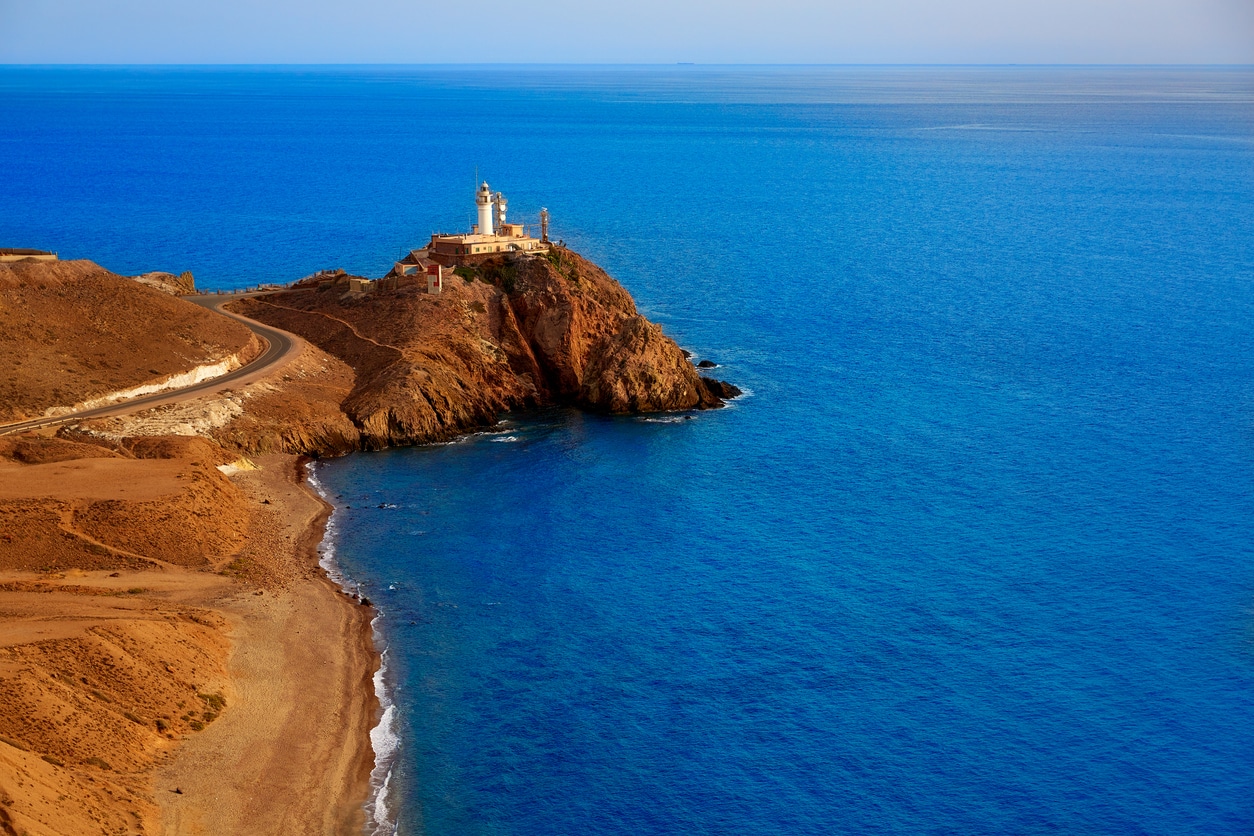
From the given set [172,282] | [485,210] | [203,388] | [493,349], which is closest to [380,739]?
[203,388]

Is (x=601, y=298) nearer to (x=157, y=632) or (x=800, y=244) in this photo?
(x=157, y=632)

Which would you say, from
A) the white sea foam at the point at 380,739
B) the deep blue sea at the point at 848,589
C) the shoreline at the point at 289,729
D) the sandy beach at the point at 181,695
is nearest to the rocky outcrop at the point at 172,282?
the deep blue sea at the point at 848,589

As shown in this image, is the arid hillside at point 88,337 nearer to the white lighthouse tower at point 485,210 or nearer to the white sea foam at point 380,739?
the white lighthouse tower at point 485,210

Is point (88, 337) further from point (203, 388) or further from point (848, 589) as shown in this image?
point (848, 589)

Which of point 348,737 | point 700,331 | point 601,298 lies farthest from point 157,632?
point 700,331

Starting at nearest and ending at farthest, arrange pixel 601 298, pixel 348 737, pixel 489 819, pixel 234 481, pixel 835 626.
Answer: pixel 489 819 → pixel 348 737 → pixel 835 626 → pixel 234 481 → pixel 601 298

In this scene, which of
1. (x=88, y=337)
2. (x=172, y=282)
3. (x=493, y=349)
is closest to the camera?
(x=88, y=337)
